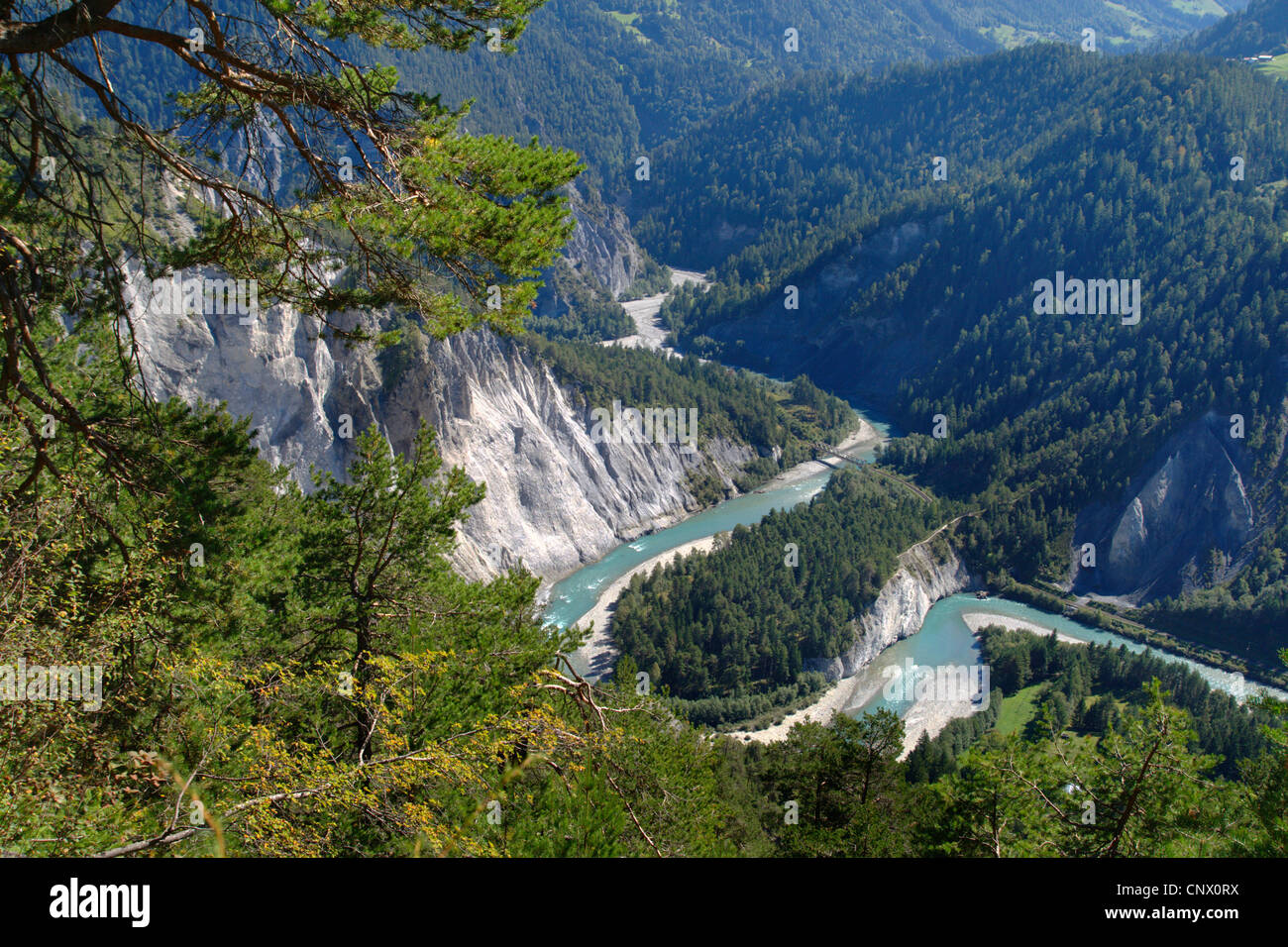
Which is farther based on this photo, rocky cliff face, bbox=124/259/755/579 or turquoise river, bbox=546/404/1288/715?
turquoise river, bbox=546/404/1288/715

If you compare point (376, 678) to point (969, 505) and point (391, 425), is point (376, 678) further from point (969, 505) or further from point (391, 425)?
point (969, 505)

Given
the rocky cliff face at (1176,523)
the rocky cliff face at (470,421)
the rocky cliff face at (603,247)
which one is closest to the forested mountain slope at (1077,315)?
the rocky cliff face at (1176,523)

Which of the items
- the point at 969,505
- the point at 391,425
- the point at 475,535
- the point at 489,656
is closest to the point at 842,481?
the point at 969,505

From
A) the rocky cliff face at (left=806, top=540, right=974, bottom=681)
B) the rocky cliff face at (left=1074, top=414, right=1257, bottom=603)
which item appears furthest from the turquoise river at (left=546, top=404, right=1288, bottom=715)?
the rocky cliff face at (left=1074, top=414, right=1257, bottom=603)

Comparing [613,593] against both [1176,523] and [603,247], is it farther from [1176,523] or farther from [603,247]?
[603,247]

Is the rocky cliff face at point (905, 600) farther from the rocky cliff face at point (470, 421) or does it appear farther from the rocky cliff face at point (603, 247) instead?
the rocky cliff face at point (603, 247)

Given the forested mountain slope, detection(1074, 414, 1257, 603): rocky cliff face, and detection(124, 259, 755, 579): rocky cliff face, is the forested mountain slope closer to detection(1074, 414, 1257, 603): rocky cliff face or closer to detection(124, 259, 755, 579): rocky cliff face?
detection(1074, 414, 1257, 603): rocky cliff face
